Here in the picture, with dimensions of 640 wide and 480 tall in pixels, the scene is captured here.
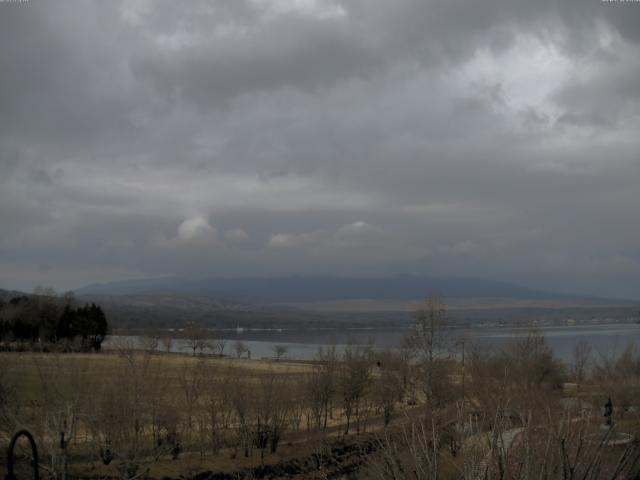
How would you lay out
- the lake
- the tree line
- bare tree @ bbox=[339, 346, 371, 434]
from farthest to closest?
the tree line < the lake < bare tree @ bbox=[339, 346, 371, 434]

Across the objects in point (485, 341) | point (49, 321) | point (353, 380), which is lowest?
point (485, 341)

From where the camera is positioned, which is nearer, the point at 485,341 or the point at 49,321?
the point at 485,341

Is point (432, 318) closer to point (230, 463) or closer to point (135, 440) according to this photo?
point (230, 463)

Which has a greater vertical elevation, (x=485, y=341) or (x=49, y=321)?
(x=49, y=321)

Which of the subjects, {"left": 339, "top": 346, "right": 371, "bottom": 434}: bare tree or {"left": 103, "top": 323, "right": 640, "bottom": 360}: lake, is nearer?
{"left": 339, "top": 346, "right": 371, "bottom": 434}: bare tree

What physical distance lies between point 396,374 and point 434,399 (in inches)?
432

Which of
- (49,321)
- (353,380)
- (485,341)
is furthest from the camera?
(49,321)

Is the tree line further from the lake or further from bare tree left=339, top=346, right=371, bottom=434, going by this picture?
bare tree left=339, top=346, right=371, bottom=434

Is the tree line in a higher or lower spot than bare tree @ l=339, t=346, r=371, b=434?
higher

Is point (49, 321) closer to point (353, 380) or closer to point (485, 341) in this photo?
point (485, 341)

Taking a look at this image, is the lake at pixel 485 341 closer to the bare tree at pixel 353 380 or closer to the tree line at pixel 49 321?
the bare tree at pixel 353 380

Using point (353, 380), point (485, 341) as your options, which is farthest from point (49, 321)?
point (353, 380)

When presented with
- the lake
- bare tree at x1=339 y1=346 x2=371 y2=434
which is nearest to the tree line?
the lake

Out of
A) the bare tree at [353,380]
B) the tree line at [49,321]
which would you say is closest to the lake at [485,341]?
the bare tree at [353,380]
